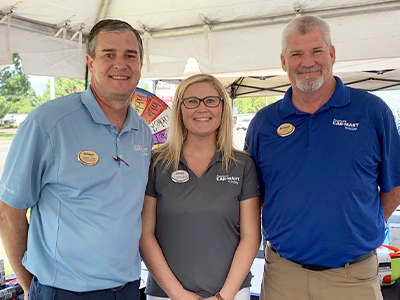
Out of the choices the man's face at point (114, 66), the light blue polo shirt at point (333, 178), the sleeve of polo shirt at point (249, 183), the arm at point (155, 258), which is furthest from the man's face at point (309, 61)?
the arm at point (155, 258)

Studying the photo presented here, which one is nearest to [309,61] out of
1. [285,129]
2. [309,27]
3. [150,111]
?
[309,27]

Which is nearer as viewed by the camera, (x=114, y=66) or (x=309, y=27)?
(x=114, y=66)

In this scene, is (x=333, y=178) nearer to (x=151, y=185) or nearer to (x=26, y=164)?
(x=151, y=185)

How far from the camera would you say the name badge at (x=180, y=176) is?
1667mm

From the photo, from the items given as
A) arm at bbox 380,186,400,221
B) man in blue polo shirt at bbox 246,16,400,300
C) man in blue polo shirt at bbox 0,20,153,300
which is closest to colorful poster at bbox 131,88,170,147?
man in blue polo shirt at bbox 246,16,400,300

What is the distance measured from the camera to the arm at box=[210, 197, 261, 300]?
159 centimetres

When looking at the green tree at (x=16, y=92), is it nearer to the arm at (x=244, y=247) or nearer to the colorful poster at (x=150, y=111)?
the colorful poster at (x=150, y=111)

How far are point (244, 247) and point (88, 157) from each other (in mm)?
758

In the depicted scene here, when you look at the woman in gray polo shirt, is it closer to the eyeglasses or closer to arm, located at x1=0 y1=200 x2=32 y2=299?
the eyeglasses

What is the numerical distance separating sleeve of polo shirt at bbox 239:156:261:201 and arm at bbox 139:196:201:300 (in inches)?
15.5

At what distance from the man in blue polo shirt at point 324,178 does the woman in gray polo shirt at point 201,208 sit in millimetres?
149

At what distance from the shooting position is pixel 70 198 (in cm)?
136

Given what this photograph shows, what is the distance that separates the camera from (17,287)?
2080mm

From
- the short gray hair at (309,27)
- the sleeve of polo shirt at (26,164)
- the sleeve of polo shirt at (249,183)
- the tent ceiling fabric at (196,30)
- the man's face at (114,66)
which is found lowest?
the sleeve of polo shirt at (249,183)
